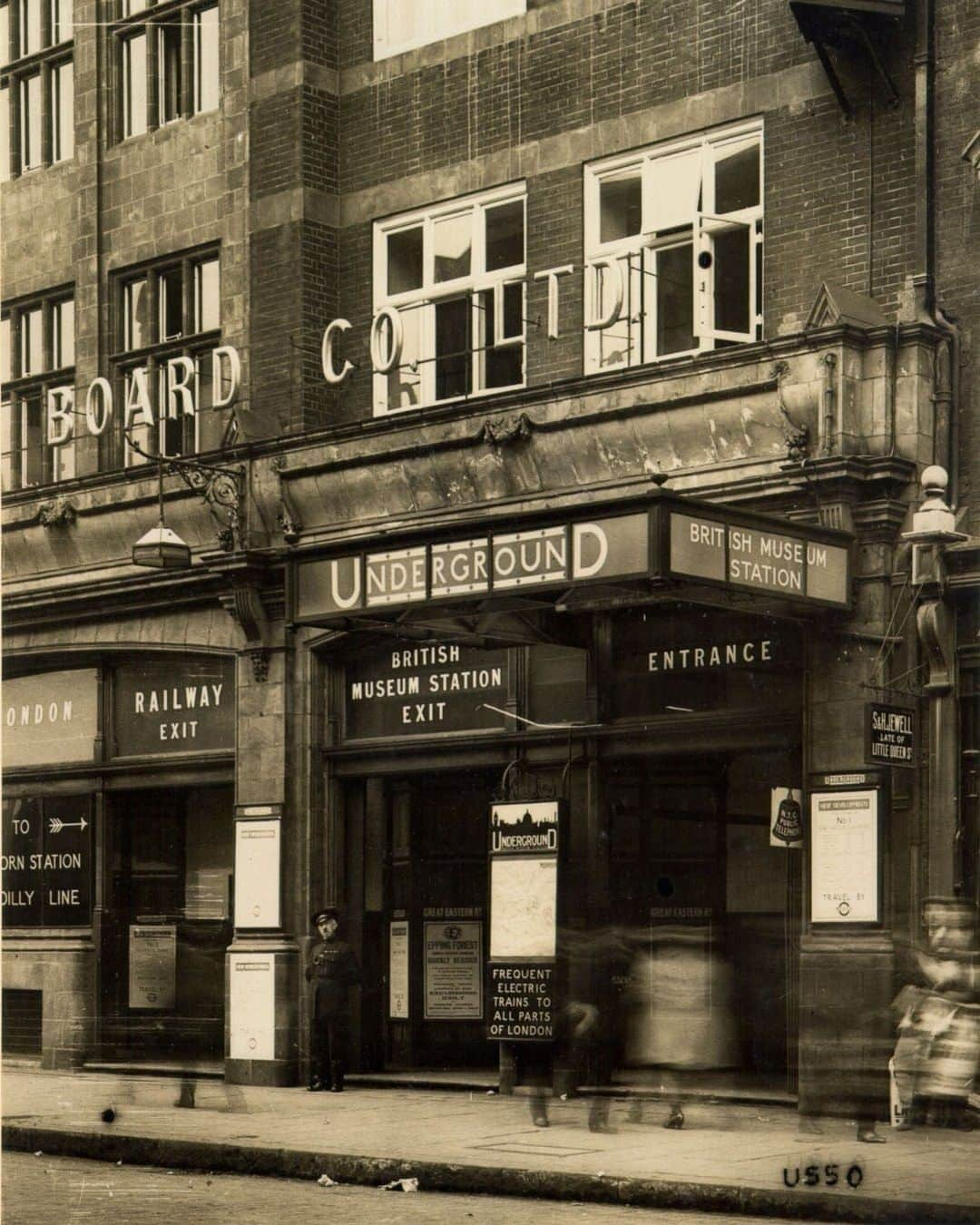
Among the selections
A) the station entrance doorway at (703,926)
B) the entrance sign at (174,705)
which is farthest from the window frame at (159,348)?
the station entrance doorway at (703,926)

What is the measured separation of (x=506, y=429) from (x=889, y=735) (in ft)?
16.0

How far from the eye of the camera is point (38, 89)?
23.3 m

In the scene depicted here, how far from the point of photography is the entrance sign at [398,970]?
63.6ft

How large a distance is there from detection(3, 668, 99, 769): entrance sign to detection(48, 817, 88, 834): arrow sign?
2.05 ft

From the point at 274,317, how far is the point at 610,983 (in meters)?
7.62

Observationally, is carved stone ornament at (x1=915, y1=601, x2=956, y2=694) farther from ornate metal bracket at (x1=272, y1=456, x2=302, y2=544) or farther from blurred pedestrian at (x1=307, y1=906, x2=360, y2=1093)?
ornate metal bracket at (x1=272, y1=456, x2=302, y2=544)

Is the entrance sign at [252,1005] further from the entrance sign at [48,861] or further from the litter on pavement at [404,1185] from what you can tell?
the litter on pavement at [404,1185]

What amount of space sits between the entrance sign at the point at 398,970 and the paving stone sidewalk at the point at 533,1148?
84 centimetres

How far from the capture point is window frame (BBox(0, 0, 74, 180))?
74.0ft

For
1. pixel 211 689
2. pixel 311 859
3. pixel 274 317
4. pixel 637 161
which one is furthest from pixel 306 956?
pixel 637 161

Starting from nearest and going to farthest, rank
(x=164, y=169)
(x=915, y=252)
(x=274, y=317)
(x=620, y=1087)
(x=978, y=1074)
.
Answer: (x=978, y=1074)
(x=915, y=252)
(x=620, y=1087)
(x=274, y=317)
(x=164, y=169)

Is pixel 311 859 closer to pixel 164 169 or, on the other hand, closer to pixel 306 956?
pixel 306 956

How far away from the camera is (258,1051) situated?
65.2 ft

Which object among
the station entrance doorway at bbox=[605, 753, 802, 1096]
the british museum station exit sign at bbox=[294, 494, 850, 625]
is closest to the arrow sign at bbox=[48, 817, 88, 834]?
the british museum station exit sign at bbox=[294, 494, 850, 625]
